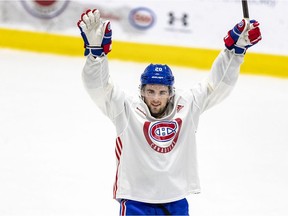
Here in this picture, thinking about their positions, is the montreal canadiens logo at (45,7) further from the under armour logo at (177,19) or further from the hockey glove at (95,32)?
the hockey glove at (95,32)

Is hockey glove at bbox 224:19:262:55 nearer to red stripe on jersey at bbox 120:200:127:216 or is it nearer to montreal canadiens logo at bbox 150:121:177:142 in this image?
montreal canadiens logo at bbox 150:121:177:142

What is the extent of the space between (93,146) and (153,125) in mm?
1960

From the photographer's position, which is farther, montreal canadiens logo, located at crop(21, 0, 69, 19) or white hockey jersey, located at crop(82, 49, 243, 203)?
montreal canadiens logo, located at crop(21, 0, 69, 19)

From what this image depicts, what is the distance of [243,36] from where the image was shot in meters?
2.88

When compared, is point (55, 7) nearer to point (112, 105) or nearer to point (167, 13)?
point (167, 13)

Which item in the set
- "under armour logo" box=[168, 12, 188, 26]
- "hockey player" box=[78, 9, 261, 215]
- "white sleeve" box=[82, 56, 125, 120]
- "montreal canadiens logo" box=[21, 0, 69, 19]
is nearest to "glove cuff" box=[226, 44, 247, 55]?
"hockey player" box=[78, 9, 261, 215]

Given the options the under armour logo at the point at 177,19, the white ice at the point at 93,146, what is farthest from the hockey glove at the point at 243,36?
the under armour logo at the point at 177,19

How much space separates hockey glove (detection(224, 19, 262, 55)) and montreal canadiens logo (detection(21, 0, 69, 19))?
4.12 m

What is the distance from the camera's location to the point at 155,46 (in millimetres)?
6645

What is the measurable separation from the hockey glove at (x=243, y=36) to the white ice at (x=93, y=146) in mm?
1309

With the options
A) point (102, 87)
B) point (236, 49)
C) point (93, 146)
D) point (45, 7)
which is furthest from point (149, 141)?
point (45, 7)

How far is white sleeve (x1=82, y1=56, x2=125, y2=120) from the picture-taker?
274 centimetres

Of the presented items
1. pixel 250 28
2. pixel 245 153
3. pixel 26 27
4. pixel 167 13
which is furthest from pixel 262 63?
pixel 250 28

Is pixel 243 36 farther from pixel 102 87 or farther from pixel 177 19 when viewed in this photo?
pixel 177 19
